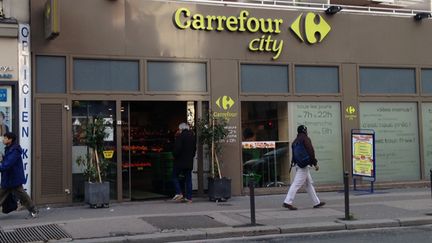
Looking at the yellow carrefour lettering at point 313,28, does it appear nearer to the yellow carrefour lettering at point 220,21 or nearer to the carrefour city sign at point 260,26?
the carrefour city sign at point 260,26

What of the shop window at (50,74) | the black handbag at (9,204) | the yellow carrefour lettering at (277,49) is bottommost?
the black handbag at (9,204)

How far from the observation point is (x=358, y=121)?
15.8 meters

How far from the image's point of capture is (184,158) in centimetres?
1327

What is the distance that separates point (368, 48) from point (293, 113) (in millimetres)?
3069

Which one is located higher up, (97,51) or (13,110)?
(97,51)

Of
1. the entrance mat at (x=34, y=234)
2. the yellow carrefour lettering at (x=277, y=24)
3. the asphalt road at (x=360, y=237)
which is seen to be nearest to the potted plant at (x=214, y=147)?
the yellow carrefour lettering at (x=277, y=24)

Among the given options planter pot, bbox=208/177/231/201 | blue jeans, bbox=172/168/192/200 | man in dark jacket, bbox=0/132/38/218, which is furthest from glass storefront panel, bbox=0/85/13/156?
planter pot, bbox=208/177/231/201

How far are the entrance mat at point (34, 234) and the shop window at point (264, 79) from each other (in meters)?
6.62

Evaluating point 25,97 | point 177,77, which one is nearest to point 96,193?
point 25,97

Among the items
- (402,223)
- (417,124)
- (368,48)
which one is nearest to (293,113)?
(368,48)

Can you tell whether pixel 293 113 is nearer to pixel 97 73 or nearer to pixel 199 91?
pixel 199 91

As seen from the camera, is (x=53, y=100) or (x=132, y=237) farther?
(x=53, y=100)

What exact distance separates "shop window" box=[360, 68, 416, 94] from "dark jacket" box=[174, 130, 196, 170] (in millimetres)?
5627

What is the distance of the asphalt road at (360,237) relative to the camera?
9336mm
